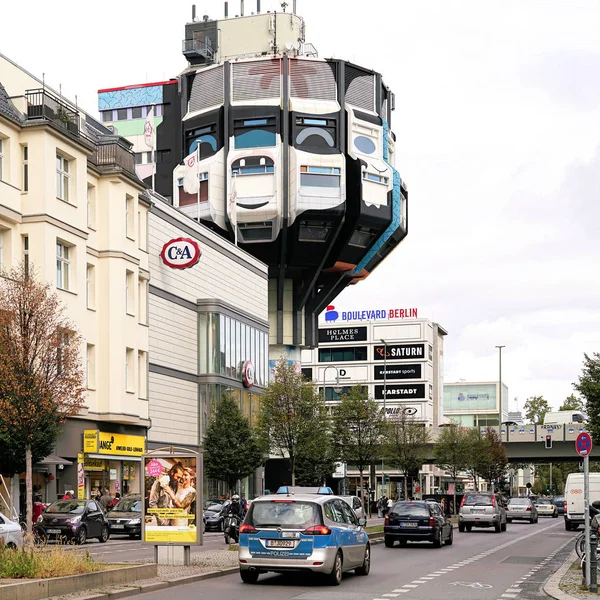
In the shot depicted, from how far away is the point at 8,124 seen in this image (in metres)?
43.1

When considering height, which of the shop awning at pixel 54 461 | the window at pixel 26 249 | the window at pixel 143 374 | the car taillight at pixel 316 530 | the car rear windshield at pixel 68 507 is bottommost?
the car rear windshield at pixel 68 507

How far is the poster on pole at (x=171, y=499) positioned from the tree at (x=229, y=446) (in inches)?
1483

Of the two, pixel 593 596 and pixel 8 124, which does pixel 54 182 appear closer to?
pixel 8 124

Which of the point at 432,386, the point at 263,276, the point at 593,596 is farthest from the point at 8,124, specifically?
the point at 432,386

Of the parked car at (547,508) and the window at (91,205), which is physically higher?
the window at (91,205)

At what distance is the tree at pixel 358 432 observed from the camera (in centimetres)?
6278

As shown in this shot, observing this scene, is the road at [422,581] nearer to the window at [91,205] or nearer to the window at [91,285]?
the window at [91,285]

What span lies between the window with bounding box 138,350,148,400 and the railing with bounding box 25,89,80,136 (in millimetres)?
11593

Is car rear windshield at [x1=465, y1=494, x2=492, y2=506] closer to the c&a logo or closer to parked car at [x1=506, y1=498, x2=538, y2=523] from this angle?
parked car at [x1=506, y1=498, x2=538, y2=523]

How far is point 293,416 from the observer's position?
56594 millimetres

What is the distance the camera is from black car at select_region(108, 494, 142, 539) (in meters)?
40.2

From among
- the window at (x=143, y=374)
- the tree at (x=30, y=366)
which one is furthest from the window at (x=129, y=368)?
the tree at (x=30, y=366)

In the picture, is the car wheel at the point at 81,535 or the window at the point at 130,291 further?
the window at the point at 130,291

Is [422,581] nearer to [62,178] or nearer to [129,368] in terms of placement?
[62,178]
